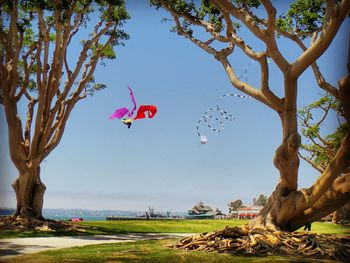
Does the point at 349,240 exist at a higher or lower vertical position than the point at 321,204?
lower

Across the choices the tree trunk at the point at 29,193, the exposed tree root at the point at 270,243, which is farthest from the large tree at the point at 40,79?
the exposed tree root at the point at 270,243

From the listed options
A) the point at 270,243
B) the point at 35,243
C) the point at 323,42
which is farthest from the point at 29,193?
the point at 323,42

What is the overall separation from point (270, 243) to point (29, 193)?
1397 centimetres

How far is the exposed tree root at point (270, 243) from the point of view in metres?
10.4

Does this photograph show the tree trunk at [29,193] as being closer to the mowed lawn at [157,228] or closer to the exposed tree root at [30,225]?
the exposed tree root at [30,225]

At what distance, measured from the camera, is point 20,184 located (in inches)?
835

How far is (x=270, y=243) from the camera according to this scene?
1085cm

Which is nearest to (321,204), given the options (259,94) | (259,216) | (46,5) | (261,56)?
(259,216)

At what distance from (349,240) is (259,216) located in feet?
8.85

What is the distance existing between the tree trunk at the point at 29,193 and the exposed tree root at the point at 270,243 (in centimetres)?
1128

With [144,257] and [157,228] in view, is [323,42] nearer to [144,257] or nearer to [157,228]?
[144,257]

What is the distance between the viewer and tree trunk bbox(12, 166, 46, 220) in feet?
68.1

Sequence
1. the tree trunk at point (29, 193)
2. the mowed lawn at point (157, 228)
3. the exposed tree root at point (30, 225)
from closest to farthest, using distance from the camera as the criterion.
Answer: the exposed tree root at point (30, 225) < the tree trunk at point (29, 193) < the mowed lawn at point (157, 228)

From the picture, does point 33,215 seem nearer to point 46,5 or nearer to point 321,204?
point 46,5
